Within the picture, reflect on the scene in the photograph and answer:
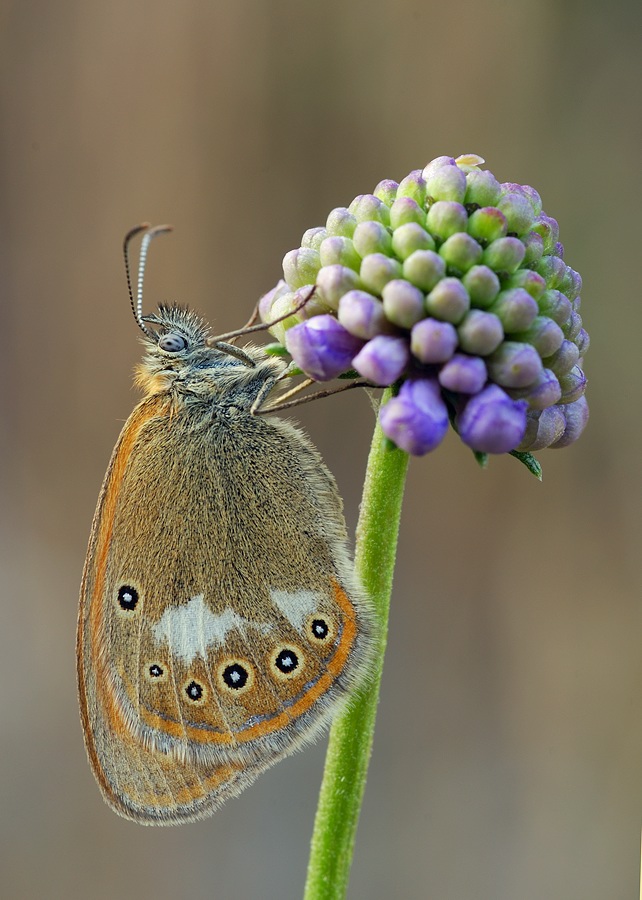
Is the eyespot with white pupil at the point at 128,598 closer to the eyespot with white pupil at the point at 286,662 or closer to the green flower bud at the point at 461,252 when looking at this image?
the eyespot with white pupil at the point at 286,662

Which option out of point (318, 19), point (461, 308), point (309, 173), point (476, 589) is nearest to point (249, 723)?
point (461, 308)

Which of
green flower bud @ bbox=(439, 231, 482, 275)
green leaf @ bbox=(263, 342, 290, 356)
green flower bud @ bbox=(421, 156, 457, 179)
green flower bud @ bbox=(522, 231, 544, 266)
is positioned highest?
green flower bud @ bbox=(421, 156, 457, 179)

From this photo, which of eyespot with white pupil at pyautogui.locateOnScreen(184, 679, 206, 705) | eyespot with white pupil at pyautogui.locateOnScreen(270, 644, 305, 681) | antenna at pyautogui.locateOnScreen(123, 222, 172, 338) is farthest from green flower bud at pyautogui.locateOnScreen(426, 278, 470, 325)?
eyespot with white pupil at pyautogui.locateOnScreen(184, 679, 206, 705)

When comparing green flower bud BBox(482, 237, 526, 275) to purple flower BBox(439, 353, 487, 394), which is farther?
green flower bud BBox(482, 237, 526, 275)

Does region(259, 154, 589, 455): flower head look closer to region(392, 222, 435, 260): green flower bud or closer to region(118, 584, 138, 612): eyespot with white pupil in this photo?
region(392, 222, 435, 260): green flower bud

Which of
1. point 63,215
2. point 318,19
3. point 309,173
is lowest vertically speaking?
point 63,215

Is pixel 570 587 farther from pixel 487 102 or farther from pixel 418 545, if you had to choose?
pixel 487 102

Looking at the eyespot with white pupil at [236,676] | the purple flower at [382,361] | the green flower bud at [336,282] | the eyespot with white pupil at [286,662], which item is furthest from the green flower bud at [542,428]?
the eyespot with white pupil at [236,676]

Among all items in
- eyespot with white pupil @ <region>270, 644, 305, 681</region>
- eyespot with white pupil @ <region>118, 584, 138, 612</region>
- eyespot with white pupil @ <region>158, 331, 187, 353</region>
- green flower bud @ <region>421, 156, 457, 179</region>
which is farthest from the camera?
eyespot with white pupil @ <region>158, 331, 187, 353</region>
